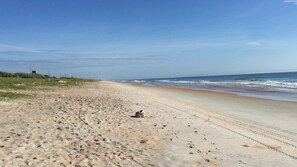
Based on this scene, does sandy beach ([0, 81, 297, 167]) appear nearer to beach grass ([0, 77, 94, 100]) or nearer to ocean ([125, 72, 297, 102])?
beach grass ([0, 77, 94, 100])

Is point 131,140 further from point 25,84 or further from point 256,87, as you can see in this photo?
point 256,87

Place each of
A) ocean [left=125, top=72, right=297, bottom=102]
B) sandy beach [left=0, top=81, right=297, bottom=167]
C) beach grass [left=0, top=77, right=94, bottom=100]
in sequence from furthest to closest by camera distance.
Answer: ocean [left=125, top=72, right=297, bottom=102] → beach grass [left=0, top=77, right=94, bottom=100] → sandy beach [left=0, top=81, right=297, bottom=167]

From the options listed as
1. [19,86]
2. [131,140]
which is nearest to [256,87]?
[19,86]

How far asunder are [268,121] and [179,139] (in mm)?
6351

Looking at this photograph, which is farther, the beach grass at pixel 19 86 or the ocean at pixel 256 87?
the ocean at pixel 256 87

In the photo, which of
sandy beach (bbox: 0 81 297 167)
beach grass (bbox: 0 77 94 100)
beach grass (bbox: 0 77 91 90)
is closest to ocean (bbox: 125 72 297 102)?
sandy beach (bbox: 0 81 297 167)

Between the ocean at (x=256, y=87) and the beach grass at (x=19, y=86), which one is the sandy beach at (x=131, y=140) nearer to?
the beach grass at (x=19, y=86)

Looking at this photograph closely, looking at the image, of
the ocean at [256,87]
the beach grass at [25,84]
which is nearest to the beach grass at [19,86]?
the beach grass at [25,84]

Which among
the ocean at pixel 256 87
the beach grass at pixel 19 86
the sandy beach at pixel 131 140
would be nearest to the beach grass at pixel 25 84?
the beach grass at pixel 19 86

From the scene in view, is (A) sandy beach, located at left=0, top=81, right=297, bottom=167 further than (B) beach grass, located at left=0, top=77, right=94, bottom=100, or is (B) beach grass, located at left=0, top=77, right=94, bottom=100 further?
(B) beach grass, located at left=0, top=77, right=94, bottom=100

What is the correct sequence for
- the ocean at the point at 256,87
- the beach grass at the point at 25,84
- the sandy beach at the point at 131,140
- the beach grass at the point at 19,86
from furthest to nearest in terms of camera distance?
1. the ocean at the point at 256,87
2. the beach grass at the point at 25,84
3. the beach grass at the point at 19,86
4. the sandy beach at the point at 131,140

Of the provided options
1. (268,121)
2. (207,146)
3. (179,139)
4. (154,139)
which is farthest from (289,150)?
(268,121)

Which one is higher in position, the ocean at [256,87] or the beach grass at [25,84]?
the beach grass at [25,84]

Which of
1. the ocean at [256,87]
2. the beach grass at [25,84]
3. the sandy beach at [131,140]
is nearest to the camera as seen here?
the sandy beach at [131,140]
